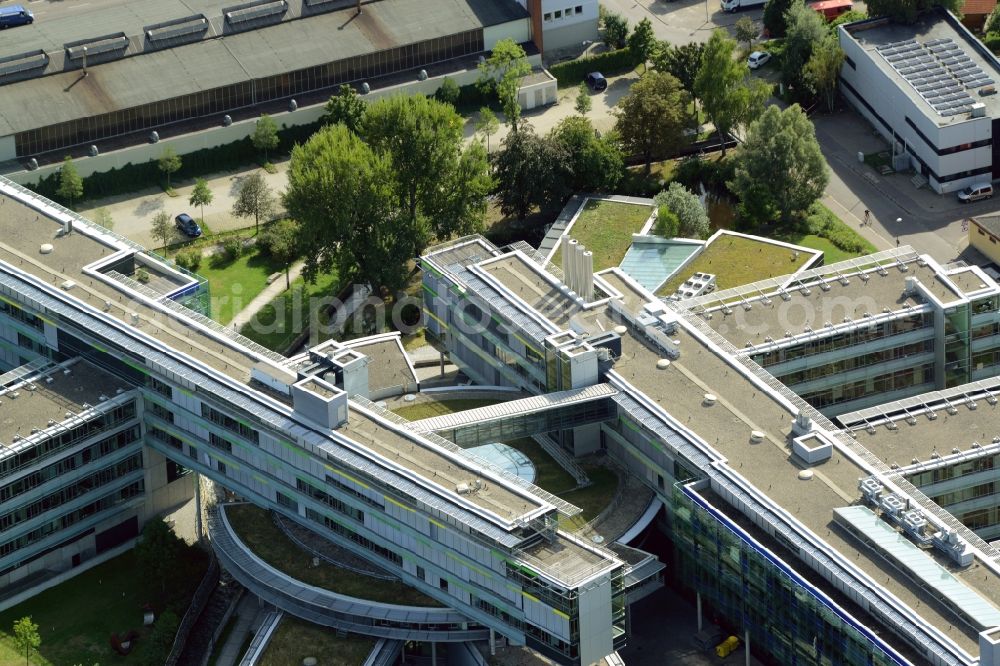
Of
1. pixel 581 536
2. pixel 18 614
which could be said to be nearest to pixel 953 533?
pixel 581 536

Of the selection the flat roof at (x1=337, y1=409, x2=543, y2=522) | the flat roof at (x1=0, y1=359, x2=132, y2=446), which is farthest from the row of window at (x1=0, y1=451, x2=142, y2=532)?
the flat roof at (x1=337, y1=409, x2=543, y2=522)

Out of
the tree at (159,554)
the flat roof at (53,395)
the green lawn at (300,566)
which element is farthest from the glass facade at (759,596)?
the flat roof at (53,395)

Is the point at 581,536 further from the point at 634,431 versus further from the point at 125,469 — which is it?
the point at 125,469

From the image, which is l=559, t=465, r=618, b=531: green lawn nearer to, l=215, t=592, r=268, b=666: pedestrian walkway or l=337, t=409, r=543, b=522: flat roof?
l=337, t=409, r=543, b=522: flat roof

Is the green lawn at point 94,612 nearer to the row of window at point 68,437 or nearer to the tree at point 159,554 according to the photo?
the tree at point 159,554

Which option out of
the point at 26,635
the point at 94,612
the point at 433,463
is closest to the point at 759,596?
the point at 433,463
